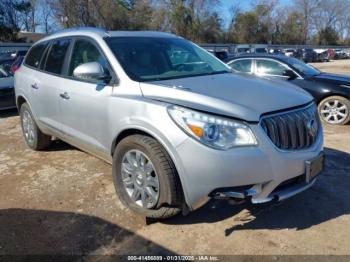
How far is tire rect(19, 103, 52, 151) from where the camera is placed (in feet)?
19.3

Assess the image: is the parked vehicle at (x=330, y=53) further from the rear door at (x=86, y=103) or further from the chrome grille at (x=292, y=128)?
the chrome grille at (x=292, y=128)

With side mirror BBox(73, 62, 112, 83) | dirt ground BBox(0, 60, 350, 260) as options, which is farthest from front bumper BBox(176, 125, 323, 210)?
side mirror BBox(73, 62, 112, 83)

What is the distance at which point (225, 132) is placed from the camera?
3.08 m

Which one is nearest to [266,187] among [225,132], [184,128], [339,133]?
[225,132]

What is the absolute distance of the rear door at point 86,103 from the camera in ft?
13.1

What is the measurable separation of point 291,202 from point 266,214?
1.37 ft

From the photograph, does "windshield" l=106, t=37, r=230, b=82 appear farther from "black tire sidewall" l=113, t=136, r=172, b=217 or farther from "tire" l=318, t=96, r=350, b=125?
"tire" l=318, t=96, r=350, b=125

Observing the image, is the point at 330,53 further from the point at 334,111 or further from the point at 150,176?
the point at 150,176

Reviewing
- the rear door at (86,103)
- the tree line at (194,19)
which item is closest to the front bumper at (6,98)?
the rear door at (86,103)

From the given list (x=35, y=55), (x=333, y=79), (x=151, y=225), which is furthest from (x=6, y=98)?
(x=333, y=79)

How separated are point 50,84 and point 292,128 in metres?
3.15

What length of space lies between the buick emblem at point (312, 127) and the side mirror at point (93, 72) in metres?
1.99

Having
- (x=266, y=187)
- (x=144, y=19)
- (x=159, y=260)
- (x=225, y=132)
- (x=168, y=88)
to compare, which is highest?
(x=144, y=19)

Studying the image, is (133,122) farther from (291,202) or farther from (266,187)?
(291,202)
